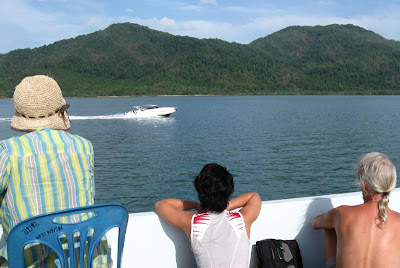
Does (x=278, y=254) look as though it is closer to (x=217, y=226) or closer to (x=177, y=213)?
(x=217, y=226)

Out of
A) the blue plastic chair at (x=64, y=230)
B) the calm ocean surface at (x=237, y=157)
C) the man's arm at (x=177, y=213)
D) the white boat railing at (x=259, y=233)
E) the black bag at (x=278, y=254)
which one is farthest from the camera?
the calm ocean surface at (x=237, y=157)

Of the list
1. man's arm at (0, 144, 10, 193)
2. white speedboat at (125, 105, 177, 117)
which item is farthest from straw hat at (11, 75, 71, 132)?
white speedboat at (125, 105, 177, 117)

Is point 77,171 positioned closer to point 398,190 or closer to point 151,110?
point 398,190

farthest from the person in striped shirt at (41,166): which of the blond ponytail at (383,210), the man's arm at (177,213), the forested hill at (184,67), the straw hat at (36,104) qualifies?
the forested hill at (184,67)

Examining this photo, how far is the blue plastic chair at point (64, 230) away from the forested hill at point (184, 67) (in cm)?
10958

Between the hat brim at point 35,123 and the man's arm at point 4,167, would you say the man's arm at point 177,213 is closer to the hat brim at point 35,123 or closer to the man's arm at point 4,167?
the hat brim at point 35,123

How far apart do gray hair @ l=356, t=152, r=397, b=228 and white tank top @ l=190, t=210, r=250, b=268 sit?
689 millimetres

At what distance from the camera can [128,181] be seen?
13844 mm

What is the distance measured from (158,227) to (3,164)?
3.50 feet

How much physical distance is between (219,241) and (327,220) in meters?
0.68

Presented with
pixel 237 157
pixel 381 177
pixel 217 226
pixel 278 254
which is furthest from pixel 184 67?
pixel 381 177

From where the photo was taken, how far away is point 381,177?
2.09 m

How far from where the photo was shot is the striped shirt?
5.61ft

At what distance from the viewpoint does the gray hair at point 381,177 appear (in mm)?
2092
